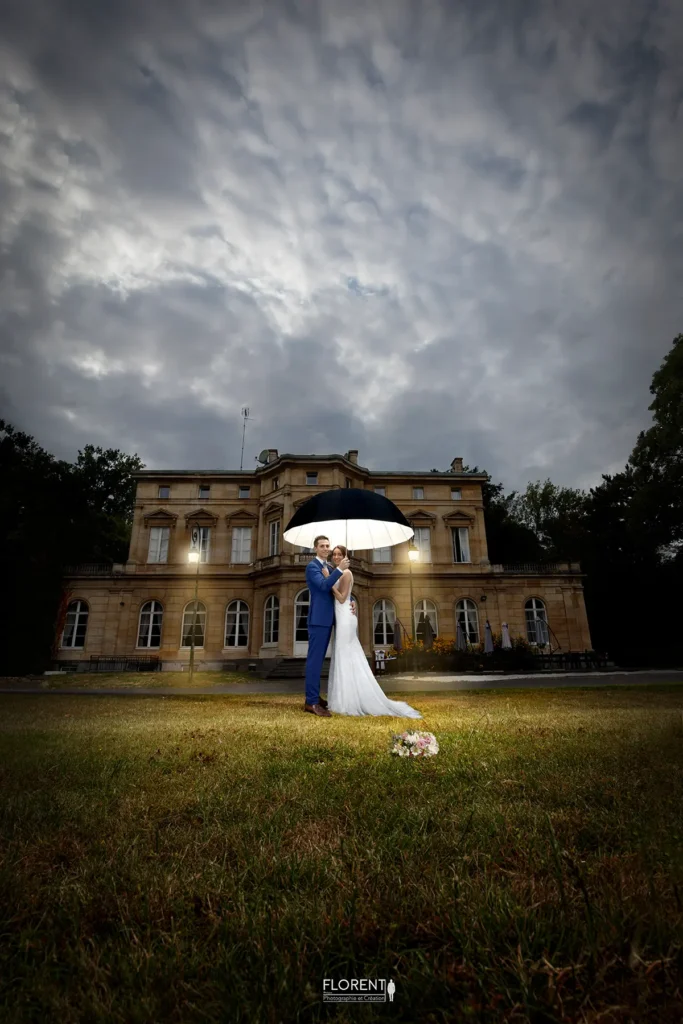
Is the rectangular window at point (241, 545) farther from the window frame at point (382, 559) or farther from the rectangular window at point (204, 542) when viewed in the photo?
the window frame at point (382, 559)

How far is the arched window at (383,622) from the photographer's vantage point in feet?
97.9

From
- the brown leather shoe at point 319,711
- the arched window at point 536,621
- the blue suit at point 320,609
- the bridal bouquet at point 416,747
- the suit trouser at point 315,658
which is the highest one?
the arched window at point 536,621

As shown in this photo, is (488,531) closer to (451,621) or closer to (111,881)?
(451,621)

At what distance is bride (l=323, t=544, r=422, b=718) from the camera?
23.1 ft

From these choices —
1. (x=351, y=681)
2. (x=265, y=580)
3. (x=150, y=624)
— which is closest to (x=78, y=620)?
(x=150, y=624)

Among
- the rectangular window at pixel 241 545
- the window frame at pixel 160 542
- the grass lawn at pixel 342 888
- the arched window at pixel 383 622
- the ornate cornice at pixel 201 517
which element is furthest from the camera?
the ornate cornice at pixel 201 517

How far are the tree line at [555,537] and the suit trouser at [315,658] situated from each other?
23.8 meters

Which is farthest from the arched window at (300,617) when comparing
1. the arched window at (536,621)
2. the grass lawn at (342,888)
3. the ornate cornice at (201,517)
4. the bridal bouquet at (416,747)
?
the grass lawn at (342,888)

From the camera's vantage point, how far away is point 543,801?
2561mm

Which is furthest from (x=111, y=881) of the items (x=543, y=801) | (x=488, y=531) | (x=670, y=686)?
(x=488, y=531)

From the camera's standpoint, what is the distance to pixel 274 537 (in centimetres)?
3070

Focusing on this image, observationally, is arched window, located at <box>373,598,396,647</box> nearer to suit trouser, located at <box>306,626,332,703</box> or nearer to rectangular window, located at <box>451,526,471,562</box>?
rectangular window, located at <box>451,526,471,562</box>

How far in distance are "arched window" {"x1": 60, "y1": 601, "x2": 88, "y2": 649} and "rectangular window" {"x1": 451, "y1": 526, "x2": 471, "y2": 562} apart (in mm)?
23551

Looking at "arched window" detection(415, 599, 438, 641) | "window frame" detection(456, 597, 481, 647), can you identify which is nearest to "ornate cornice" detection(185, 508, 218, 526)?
"arched window" detection(415, 599, 438, 641)
